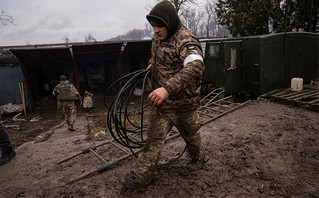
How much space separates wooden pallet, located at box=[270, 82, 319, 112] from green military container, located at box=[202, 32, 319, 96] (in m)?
0.53

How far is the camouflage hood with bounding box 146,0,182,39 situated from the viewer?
2160 mm

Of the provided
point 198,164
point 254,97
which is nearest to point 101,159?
point 198,164

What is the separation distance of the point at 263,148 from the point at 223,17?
38.6 feet

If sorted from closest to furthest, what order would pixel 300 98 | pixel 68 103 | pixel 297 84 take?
pixel 300 98 → pixel 297 84 → pixel 68 103

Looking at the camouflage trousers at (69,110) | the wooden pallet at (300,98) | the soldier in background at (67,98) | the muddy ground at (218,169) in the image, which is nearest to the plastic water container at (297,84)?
the wooden pallet at (300,98)

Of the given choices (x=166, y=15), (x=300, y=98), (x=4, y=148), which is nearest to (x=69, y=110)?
(x=4, y=148)

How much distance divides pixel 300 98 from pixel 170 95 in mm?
5392

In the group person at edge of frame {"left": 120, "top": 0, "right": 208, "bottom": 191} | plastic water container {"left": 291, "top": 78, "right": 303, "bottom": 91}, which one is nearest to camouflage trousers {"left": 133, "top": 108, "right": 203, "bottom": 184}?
person at edge of frame {"left": 120, "top": 0, "right": 208, "bottom": 191}

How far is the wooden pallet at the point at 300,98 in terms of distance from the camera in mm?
5394

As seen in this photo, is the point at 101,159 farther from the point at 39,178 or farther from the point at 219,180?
the point at 219,180

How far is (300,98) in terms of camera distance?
19.5ft

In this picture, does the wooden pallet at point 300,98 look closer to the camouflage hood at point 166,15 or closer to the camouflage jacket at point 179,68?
the camouflage jacket at point 179,68

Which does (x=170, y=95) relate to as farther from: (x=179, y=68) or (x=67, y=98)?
(x=67, y=98)

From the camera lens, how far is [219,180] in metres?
2.61
